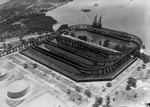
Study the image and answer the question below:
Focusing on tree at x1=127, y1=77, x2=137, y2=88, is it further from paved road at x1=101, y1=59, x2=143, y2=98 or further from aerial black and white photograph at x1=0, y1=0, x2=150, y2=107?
paved road at x1=101, y1=59, x2=143, y2=98

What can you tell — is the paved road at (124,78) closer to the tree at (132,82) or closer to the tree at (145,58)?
the tree at (145,58)

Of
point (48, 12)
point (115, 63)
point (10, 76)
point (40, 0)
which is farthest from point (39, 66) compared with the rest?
point (40, 0)

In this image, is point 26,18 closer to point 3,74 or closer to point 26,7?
point 26,7

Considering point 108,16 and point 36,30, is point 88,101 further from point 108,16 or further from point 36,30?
point 108,16

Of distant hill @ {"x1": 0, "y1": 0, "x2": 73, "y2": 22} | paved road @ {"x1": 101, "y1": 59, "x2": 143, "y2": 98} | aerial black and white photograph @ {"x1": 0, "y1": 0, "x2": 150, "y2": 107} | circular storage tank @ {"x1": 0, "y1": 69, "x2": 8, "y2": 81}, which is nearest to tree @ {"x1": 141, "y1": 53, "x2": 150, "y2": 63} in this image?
aerial black and white photograph @ {"x1": 0, "y1": 0, "x2": 150, "y2": 107}

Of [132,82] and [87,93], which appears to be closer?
[87,93]

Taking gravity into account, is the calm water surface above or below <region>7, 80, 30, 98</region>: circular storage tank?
above

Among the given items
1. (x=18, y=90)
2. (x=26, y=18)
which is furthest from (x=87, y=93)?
(x=26, y=18)
